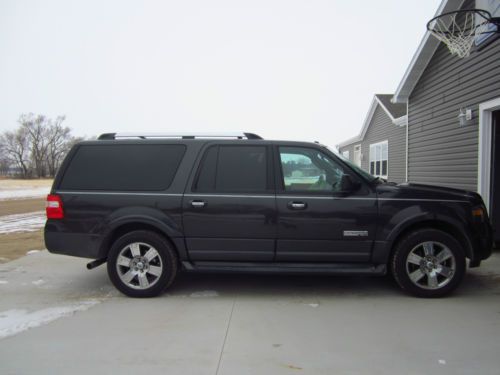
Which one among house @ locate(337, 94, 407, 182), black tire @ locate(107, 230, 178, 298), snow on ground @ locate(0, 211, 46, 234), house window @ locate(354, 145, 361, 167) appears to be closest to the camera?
black tire @ locate(107, 230, 178, 298)

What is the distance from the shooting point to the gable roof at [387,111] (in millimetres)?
14041

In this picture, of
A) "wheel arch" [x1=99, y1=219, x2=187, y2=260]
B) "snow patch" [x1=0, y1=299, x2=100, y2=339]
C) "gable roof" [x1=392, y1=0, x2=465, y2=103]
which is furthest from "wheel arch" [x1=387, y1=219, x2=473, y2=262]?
"gable roof" [x1=392, y1=0, x2=465, y2=103]

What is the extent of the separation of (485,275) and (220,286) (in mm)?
3828

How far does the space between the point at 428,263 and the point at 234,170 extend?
2.61 metres

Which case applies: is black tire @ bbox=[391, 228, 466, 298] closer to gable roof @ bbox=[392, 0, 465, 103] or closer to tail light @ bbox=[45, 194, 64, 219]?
tail light @ bbox=[45, 194, 64, 219]

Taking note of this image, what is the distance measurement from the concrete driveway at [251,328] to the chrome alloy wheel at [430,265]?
24 cm

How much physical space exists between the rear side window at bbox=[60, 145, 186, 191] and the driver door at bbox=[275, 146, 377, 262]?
1.44 meters

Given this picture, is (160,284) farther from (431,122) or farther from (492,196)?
(431,122)

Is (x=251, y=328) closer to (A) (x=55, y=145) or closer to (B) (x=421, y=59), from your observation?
(B) (x=421, y=59)

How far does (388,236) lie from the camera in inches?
183

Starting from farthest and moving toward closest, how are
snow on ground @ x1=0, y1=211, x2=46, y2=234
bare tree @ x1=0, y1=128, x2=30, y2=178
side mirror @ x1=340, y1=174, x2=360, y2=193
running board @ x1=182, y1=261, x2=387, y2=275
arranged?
bare tree @ x1=0, y1=128, x2=30, y2=178 → snow on ground @ x1=0, y1=211, x2=46, y2=234 → running board @ x1=182, y1=261, x2=387, y2=275 → side mirror @ x1=340, y1=174, x2=360, y2=193

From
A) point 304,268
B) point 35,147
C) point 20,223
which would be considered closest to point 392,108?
point 304,268

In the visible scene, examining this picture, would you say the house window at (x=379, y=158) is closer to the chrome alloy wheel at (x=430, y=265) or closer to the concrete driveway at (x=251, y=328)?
the concrete driveway at (x=251, y=328)

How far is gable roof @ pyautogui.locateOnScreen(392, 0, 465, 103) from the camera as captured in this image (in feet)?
26.8
